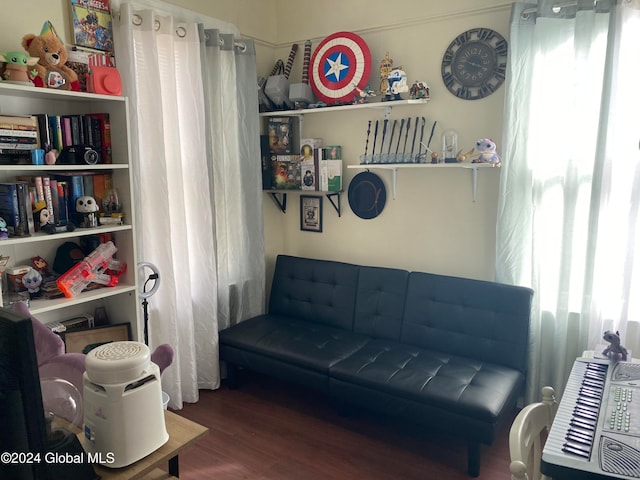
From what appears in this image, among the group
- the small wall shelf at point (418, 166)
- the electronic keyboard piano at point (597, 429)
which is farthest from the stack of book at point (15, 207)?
the electronic keyboard piano at point (597, 429)

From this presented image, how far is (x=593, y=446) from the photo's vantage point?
1276 millimetres

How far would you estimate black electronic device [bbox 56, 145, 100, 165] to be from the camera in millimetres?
2301

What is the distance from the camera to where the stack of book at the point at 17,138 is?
2082 mm

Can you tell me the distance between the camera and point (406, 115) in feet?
10.3

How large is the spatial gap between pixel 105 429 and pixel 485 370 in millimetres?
2000

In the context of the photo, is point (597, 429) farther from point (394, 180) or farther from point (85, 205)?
point (85, 205)

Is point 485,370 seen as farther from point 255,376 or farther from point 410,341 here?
point 255,376

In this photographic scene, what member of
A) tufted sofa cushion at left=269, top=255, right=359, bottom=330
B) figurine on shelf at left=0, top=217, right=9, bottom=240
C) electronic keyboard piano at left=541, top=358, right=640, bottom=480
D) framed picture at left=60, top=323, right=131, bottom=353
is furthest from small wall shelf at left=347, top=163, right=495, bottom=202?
figurine on shelf at left=0, top=217, right=9, bottom=240

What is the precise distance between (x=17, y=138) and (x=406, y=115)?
2150 mm

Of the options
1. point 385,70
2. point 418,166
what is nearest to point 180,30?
point 385,70

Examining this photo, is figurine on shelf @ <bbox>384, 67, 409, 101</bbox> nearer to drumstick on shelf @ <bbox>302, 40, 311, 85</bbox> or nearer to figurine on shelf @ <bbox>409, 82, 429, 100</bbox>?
figurine on shelf @ <bbox>409, 82, 429, 100</bbox>

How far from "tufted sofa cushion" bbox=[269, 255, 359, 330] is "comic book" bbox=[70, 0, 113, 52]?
1.78m

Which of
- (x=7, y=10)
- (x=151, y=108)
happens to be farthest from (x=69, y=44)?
(x=151, y=108)

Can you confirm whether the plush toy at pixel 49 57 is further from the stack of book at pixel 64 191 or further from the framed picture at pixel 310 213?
the framed picture at pixel 310 213
